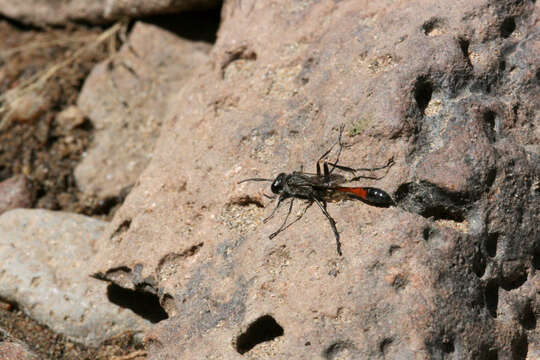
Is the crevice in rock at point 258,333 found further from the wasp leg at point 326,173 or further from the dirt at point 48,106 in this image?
the dirt at point 48,106

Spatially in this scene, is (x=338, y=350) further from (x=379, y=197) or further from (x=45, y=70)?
(x=45, y=70)

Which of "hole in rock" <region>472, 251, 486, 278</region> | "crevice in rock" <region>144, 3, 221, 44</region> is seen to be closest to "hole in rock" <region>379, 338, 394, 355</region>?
"hole in rock" <region>472, 251, 486, 278</region>

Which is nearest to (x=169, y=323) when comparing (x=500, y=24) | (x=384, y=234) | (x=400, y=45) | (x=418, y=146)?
(x=384, y=234)

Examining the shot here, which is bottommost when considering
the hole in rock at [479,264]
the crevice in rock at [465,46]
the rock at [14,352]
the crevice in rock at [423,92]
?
the rock at [14,352]

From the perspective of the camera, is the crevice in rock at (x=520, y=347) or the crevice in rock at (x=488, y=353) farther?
the crevice in rock at (x=520, y=347)

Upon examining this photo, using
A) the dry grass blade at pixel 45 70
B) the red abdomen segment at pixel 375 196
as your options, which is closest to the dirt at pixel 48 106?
the dry grass blade at pixel 45 70

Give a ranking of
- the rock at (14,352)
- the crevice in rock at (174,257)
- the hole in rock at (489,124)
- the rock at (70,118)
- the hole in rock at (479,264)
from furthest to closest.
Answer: the rock at (70,118)
the crevice in rock at (174,257)
the rock at (14,352)
the hole in rock at (489,124)
the hole in rock at (479,264)
